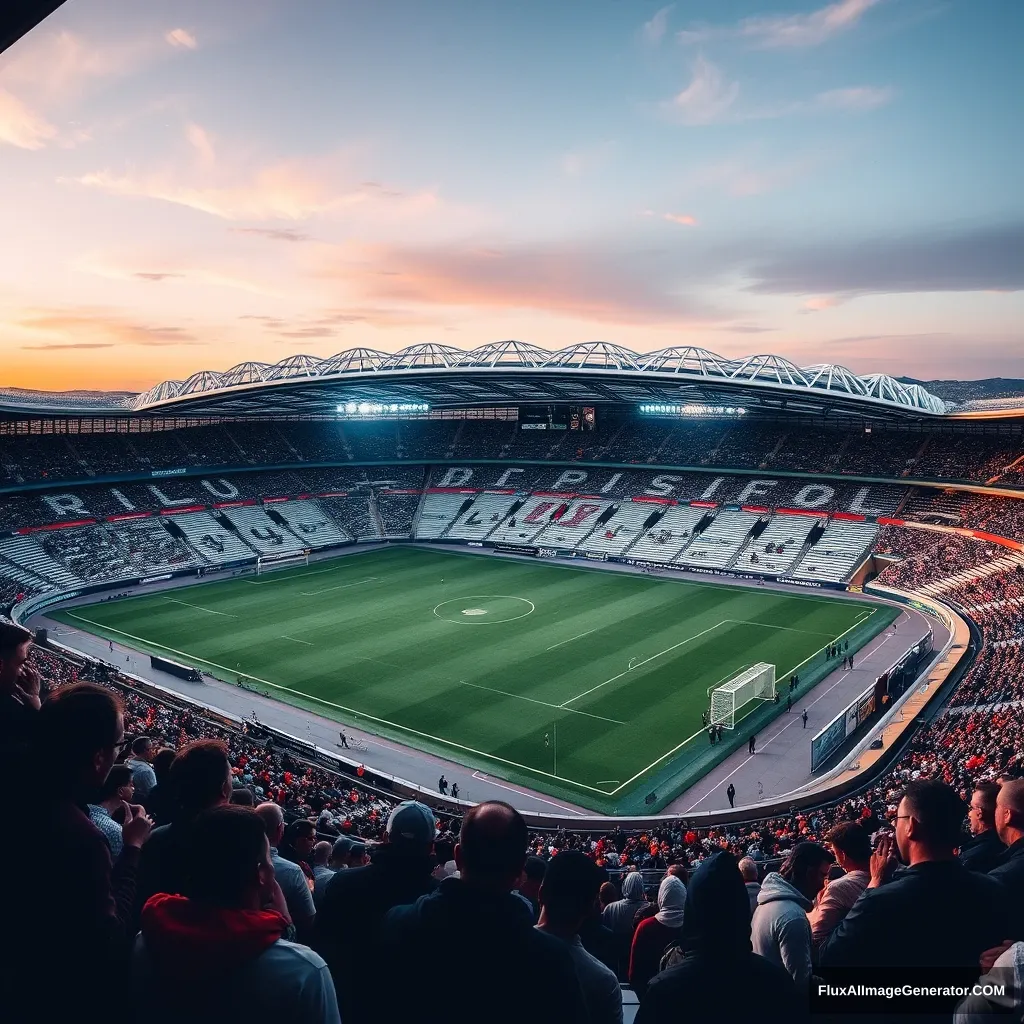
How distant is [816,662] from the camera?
40281 millimetres

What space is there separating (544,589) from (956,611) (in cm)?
2509

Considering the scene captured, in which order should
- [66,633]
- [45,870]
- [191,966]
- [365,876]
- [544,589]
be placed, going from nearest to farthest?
[191,966] < [45,870] < [365,876] < [66,633] < [544,589]

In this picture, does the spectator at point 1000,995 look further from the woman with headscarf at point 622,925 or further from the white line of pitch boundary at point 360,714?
the white line of pitch boundary at point 360,714

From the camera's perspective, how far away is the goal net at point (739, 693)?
32062 millimetres

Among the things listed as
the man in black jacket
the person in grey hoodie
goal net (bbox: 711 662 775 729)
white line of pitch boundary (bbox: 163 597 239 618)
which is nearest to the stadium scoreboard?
white line of pitch boundary (bbox: 163 597 239 618)

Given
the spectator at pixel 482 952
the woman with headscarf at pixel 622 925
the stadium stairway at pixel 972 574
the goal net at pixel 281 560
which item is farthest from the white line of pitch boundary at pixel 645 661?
the goal net at pixel 281 560

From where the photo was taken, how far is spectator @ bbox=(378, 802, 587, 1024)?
3406 millimetres

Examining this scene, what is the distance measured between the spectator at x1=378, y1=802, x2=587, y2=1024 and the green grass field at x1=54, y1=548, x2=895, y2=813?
2392 centimetres

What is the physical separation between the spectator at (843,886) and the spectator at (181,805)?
4.27m

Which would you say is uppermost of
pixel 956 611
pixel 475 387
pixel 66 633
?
pixel 475 387

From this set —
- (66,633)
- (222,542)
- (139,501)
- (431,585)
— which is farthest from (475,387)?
(66,633)

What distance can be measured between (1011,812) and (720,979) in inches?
138

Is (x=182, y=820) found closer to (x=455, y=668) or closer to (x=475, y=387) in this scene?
(x=455, y=668)

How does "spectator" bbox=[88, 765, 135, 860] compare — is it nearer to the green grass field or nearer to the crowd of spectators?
the green grass field
